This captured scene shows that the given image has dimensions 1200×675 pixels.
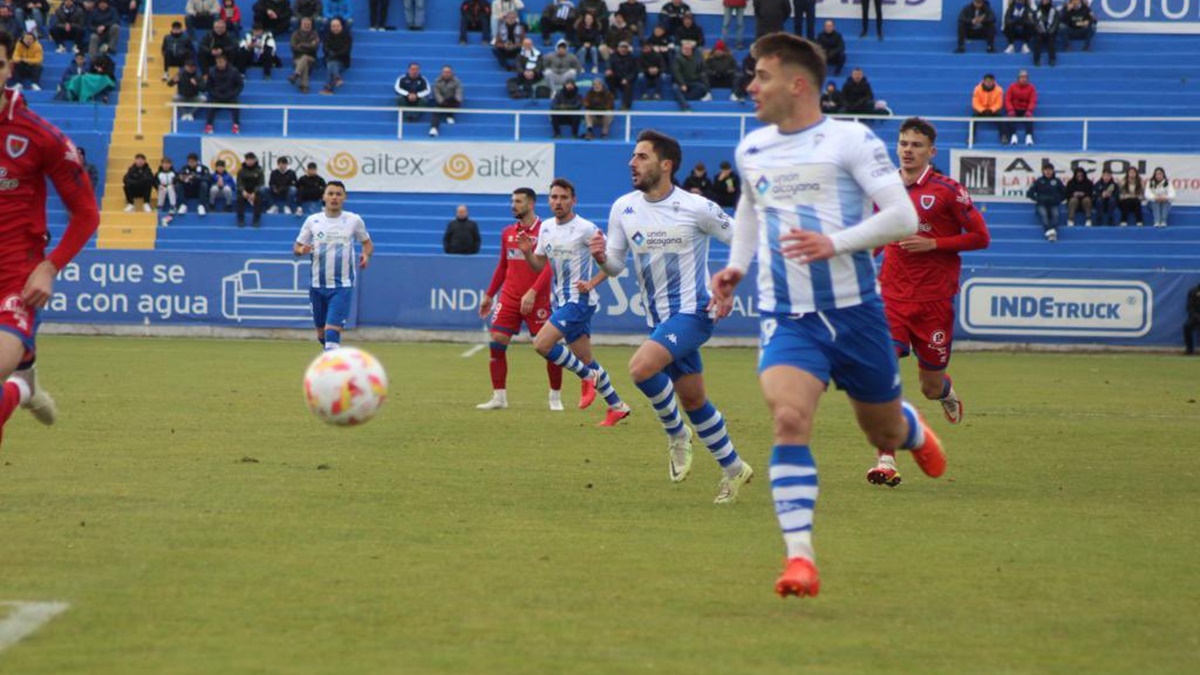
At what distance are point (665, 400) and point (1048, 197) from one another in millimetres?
24252

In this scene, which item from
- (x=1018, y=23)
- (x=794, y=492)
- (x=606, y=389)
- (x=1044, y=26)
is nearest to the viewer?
(x=794, y=492)

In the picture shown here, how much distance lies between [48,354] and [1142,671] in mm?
20830

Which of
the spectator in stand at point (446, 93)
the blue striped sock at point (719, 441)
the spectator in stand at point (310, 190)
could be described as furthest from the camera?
the spectator in stand at point (446, 93)

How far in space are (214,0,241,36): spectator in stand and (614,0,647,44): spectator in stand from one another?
893cm

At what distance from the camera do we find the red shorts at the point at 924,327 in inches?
488

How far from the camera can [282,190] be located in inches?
1335

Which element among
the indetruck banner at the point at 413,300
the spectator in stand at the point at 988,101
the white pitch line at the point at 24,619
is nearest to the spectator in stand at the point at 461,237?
the indetruck banner at the point at 413,300

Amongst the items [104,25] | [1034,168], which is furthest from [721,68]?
[104,25]

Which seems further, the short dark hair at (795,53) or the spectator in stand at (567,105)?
the spectator in stand at (567,105)

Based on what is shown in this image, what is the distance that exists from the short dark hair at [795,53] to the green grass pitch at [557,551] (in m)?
2.33

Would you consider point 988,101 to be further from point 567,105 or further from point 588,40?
point 567,105

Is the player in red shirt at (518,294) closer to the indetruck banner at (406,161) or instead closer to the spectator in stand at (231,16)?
the indetruck banner at (406,161)

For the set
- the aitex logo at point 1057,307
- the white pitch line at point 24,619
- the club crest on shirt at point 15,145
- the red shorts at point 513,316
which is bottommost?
the aitex logo at point 1057,307

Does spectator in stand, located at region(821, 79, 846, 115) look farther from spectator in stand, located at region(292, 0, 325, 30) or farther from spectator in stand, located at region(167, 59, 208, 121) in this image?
spectator in stand, located at region(167, 59, 208, 121)
